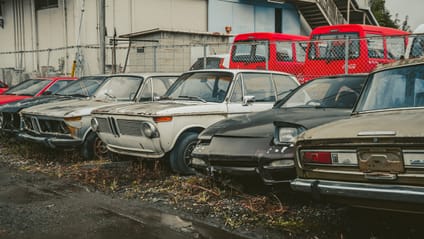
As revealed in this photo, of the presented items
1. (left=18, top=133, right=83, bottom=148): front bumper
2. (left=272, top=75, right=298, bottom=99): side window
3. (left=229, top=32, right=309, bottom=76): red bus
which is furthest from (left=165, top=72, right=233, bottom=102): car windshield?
(left=229, top=32, right=309, bottom=76): red bus

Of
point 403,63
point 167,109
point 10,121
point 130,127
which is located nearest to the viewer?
point 403,63

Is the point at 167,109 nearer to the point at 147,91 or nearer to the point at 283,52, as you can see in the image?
the point at 147,91

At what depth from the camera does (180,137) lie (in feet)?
23.8

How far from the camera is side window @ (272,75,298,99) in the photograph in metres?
8.21

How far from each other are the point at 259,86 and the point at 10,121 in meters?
5.31

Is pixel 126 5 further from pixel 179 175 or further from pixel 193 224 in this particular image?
pixel 193 224

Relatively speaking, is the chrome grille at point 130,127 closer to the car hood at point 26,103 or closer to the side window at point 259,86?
the side window at point 259,86

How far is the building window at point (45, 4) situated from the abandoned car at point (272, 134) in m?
18.1

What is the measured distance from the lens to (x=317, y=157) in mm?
4379

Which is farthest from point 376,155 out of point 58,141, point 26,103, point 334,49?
point 334,49

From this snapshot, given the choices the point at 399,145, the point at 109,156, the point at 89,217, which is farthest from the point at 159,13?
the point at 399,145

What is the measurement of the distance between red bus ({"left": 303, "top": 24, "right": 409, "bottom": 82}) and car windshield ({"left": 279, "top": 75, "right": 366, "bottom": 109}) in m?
4.96

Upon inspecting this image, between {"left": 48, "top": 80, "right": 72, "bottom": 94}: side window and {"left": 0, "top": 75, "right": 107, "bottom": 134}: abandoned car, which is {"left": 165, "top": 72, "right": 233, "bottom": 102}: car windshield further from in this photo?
{"left": 48, "top": 80, "right": 72, "bottom": 94}: side window

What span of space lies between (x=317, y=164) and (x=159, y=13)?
19.5 m
